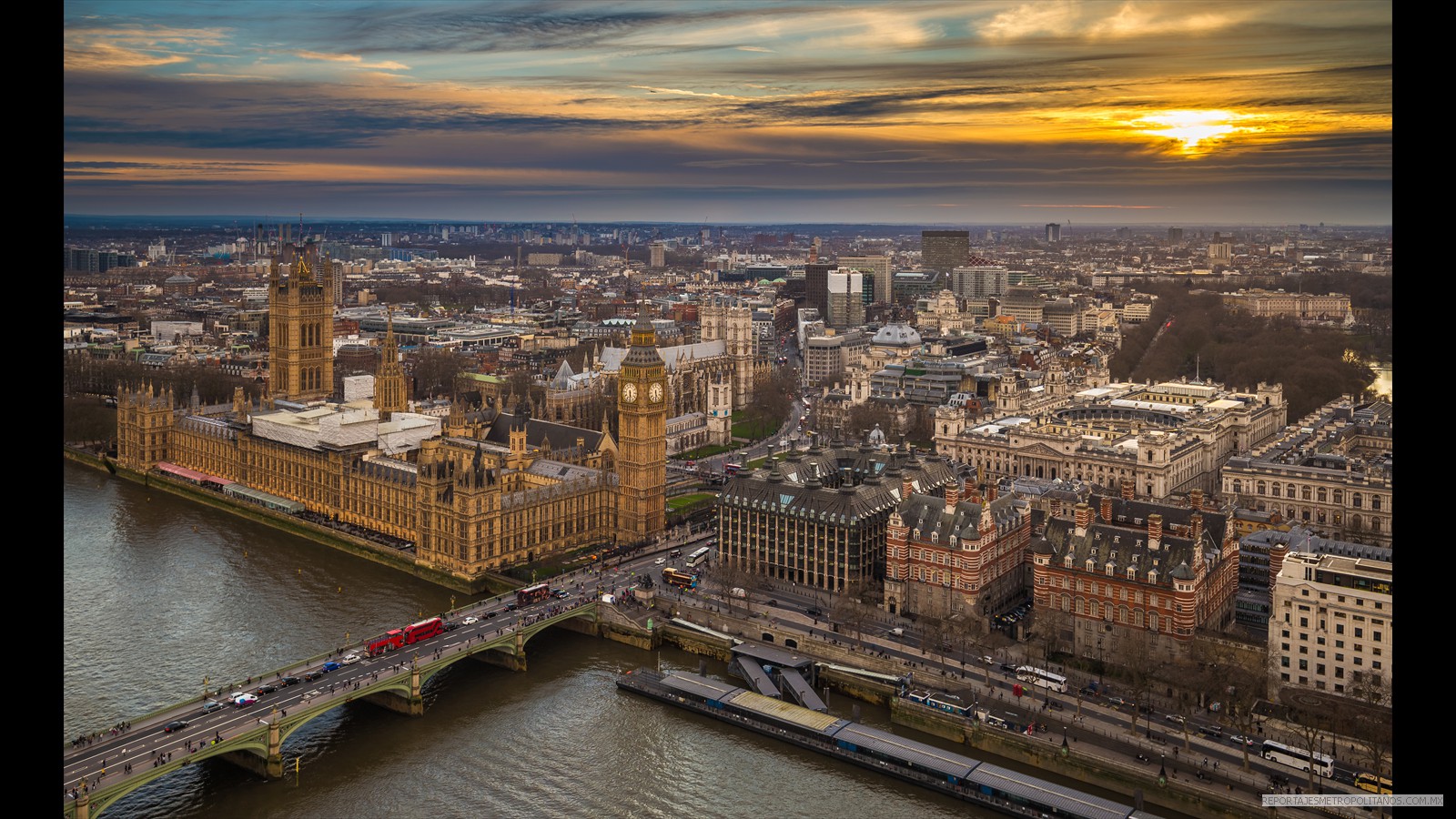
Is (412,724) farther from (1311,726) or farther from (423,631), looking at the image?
(1311,726)

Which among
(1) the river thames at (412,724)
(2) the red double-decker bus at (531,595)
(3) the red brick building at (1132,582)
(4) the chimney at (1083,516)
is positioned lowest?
(1) the river thames at (412,724)

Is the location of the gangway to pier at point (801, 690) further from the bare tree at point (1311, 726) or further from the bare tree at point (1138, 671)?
the bare tree at point (1311, 726)

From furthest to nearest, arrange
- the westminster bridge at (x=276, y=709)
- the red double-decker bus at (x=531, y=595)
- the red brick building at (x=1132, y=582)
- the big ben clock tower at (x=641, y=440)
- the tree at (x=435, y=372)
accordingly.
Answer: the tree at (x=435, y=372), the big ben clock tower at (x=641, y=440), the red double-decker bus at (x=531, y=595), the red brick building at (x=1132, y=582), the westminster bridge at (x=276, y=709)

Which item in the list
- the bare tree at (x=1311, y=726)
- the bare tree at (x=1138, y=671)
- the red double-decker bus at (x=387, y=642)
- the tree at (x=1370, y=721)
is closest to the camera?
the tree at (x=1370, y=721)

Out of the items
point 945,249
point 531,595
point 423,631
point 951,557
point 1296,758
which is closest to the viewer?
point 1296,758

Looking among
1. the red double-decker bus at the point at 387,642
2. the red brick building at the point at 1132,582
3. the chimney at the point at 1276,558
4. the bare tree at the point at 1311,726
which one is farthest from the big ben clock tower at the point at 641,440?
the bare tree at the point at 1311,726

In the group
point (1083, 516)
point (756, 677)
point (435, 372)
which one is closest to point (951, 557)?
point (1083, 516)
